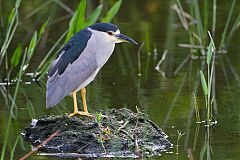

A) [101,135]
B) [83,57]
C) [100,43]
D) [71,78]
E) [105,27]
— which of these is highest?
[105,27]

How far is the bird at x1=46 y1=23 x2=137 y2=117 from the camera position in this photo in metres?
6.68

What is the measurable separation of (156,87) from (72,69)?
74.3 inches

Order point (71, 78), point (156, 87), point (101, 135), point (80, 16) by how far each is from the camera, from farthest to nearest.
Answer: point (156, 87), point (80, 16), point (71, 78), point (101, 135)

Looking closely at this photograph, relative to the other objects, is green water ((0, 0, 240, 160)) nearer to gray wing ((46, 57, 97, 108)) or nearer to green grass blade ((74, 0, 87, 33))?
gray wing ((46, 57, 97, 108))

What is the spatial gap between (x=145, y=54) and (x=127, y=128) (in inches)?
146

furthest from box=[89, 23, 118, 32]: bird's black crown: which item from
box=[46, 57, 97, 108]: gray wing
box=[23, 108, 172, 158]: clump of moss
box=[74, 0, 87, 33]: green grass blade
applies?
box=[74, 0, 87, 33]: green grass blade

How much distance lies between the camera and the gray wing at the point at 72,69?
666 cm

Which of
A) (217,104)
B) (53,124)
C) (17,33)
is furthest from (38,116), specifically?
(17,33)

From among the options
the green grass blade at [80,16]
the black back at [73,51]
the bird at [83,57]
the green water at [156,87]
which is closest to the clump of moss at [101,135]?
the green water at [156,87]

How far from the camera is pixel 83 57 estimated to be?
6.75 metres

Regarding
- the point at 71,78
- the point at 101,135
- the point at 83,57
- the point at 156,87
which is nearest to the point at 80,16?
the point at 156,87

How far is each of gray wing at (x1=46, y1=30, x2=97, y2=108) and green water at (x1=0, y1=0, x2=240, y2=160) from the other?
499 mm

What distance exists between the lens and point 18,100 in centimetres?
786

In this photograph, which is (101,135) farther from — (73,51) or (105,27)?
(105,27)
